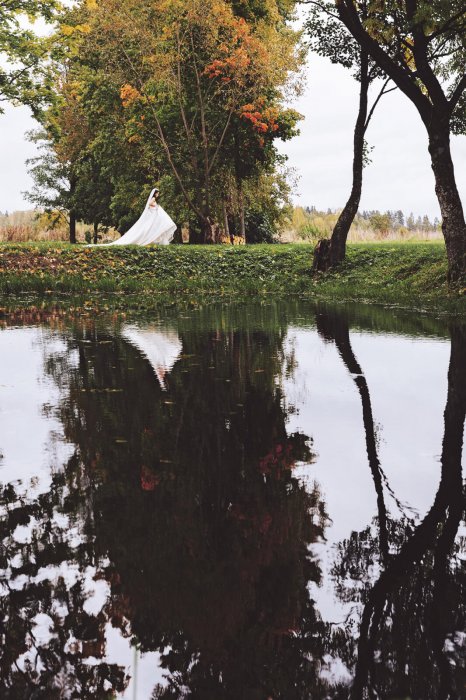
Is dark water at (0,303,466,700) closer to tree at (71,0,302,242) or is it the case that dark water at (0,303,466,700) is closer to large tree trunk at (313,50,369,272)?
large tree trunk at (313,50,369,272)

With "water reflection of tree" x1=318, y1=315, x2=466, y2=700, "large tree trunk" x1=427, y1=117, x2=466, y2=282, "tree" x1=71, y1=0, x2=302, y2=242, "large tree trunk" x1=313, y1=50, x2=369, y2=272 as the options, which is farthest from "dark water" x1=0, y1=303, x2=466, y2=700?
"tree" x1=71, y1=0, x2=302, y2=242

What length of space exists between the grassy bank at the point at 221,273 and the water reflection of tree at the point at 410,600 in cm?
1486

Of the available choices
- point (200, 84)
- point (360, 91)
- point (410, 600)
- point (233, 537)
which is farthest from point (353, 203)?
point (410, 600)

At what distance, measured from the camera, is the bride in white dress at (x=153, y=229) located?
30844 millimetres

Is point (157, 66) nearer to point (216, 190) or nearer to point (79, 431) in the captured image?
point (216, 190)

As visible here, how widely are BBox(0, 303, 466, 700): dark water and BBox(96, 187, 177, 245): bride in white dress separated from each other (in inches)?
909

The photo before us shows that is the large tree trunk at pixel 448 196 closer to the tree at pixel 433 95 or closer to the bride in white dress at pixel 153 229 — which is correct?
the tree at pixel 433 95

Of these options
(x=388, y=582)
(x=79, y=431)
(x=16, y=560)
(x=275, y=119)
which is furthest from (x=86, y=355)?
(x=275, y=119)

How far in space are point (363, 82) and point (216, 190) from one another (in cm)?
1418

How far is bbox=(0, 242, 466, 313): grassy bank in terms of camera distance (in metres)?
21.1

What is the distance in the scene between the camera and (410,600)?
3.22 meters

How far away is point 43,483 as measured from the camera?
15.5ft

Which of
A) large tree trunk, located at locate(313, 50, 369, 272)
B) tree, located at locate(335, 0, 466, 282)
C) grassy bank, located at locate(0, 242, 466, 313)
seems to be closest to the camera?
tree, located at locate(335, 0, 466, 282)

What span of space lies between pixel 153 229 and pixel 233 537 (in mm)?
27996
